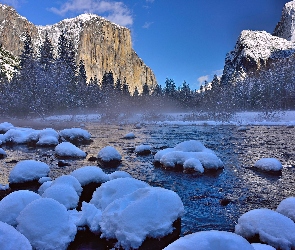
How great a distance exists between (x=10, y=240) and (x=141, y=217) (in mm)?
1979

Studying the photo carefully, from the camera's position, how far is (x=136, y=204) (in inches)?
175

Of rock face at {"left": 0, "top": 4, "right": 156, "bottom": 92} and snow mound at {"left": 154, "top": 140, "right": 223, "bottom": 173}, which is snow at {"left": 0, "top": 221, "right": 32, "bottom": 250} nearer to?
snow mound at {"left": 154, "top": 140, "right": 223, "bottom": 173}

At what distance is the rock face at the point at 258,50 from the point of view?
4433 inches

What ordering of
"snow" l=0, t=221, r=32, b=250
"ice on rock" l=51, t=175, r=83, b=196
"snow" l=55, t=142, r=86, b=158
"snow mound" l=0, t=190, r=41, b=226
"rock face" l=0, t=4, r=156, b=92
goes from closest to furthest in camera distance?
1. "snow" l=0, t=221, r=32, b=250
2. "snow mound" l=0, t=190, r=41, b=226
3. "ice on rock" l=51, t=175, r=83, b=196
4. "snow" l=55, t=142, r=86, b=158
5. "rock face" l=0, t=4, r=156, b=92

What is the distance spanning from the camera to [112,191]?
5.61 m

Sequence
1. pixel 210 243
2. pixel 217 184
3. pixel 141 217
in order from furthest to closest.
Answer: pixel 217 184, pixel 141 217, pixel 210 243

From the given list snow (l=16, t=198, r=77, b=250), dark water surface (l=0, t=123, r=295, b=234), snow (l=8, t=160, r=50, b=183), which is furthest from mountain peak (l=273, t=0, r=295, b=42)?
snow (l=16, t=198, r=77, b=250)

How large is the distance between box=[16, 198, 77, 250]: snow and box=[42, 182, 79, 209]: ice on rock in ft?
2.69

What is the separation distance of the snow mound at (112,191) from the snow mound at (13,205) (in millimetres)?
1279

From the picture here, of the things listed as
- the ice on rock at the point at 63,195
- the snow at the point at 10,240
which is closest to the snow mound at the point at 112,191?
the ice on rock at the point at 63,195

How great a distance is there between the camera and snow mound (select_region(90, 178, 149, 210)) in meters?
5.33

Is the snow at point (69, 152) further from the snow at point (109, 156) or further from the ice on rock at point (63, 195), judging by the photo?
the ice on rock at point (63, 195)

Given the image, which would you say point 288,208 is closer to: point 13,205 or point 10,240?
point 10,240

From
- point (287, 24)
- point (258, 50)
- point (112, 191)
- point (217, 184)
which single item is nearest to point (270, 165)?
point (217, 184)
